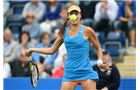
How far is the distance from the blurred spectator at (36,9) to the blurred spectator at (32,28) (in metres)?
0.20

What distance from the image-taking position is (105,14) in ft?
37.8

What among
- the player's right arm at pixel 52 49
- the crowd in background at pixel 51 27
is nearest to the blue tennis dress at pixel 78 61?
the player's right arm at pixel 52 49

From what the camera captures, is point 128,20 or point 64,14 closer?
point 128,20

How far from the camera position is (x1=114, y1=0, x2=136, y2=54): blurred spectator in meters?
11.0

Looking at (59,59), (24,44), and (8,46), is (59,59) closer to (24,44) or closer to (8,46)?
(24,44)

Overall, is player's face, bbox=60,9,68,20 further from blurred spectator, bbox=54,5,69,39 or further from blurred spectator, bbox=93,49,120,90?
blurred spectator, bbox=93,49,120,90

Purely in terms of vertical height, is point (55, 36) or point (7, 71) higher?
point (55, 36)

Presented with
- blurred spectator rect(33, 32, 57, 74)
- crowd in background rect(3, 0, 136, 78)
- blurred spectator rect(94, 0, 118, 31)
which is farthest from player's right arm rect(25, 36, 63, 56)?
blurred spectator rect(94, 0, 118, 31)

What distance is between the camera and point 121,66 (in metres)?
10.8

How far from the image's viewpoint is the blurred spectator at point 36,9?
12148 mm

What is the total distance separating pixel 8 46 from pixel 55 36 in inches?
45.6

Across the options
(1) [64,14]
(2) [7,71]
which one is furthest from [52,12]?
(2) [7,71]

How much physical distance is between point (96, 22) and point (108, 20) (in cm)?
29
